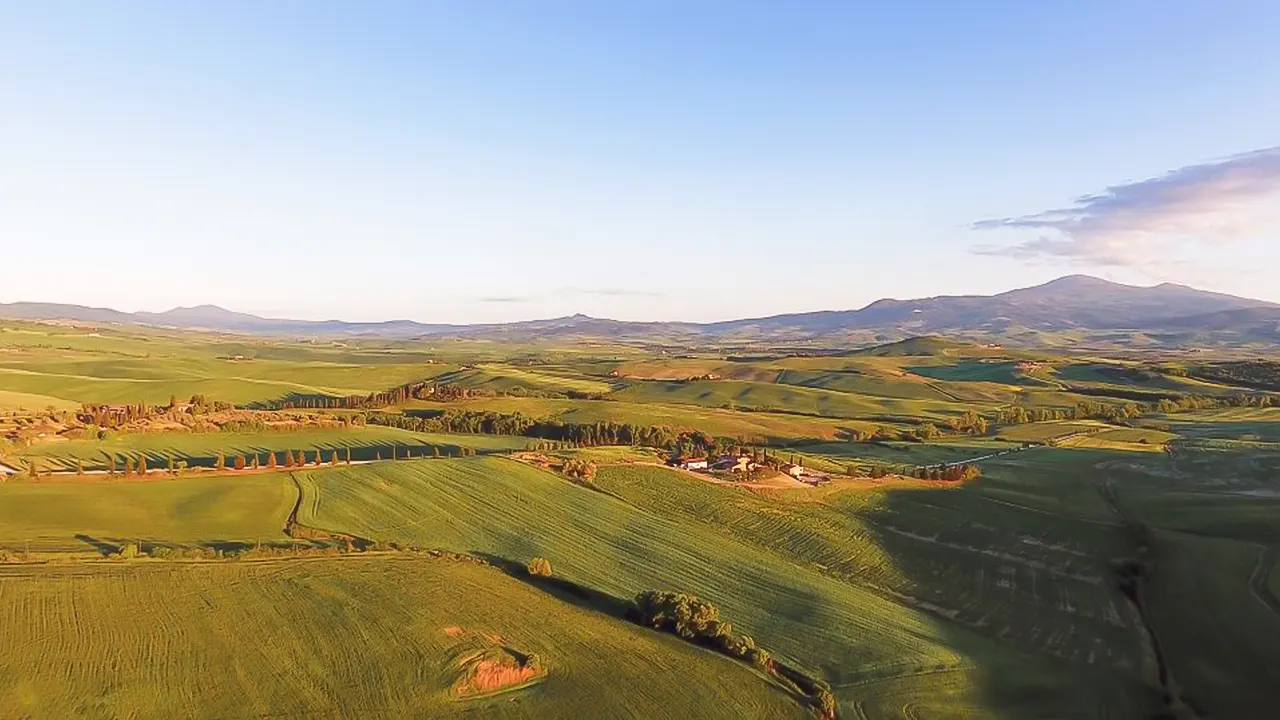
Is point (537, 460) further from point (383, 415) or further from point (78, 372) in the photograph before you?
point (78, 372)

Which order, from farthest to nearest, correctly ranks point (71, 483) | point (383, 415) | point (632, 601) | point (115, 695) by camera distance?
point (383, 415) → point (71, 483) → point (632, 601) → point (115, 695)

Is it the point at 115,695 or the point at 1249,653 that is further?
the point at 1249,653

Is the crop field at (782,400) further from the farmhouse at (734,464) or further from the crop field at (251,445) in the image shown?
the crop field at (251,445)

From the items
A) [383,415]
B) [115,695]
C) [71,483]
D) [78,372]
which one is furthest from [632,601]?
[78,372]

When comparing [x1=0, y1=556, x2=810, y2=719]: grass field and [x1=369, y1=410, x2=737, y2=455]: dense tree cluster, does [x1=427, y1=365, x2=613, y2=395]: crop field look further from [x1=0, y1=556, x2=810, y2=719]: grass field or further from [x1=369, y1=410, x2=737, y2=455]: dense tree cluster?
[x1=0, y1=556, x2=810, y2=719]: grass field

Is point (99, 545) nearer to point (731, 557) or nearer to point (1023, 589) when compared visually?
point (731, 557)

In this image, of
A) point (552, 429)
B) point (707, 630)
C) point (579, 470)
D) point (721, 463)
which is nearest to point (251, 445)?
point (552, 429)
